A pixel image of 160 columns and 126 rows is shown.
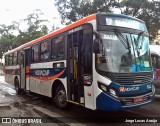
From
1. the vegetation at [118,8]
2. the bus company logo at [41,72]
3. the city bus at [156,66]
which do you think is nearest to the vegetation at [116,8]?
the vegetation at [118,8]

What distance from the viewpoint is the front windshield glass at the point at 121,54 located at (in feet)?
21.6

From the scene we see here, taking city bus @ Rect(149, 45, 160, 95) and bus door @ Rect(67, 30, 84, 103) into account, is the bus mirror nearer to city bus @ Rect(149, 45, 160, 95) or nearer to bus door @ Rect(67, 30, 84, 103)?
bus door @ Rect(67, 30, 84, 103)

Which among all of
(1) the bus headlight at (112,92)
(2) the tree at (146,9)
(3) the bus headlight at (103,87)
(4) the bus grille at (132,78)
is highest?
(2) the tree at (146,9)

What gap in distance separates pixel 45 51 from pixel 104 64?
4.33m

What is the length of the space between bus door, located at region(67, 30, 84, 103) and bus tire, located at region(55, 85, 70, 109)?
578mm

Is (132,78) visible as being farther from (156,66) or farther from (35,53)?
(156,66)

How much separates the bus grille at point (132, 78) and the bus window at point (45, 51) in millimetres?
4175

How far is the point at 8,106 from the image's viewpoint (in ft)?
32.5

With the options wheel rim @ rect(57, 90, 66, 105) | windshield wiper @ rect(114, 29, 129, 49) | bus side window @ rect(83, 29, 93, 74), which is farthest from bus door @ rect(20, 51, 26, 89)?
windshield wiper @ rect(114, 29, 129, 49)

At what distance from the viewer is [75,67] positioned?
7816 mm

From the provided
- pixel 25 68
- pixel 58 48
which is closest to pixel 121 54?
pixel 58 48

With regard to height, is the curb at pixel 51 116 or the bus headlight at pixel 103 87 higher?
the bus headlight at pixel 103 87

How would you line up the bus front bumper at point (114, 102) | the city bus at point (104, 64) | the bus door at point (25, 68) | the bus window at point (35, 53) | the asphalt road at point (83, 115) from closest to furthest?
the bus front bumper at point (114, 102), the city bus at point (104, 64), the asphalt road at point (83, 115), the bus window at point (35, 53), the bus door at point (25, 68)

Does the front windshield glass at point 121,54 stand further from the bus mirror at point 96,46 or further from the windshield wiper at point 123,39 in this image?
the bus mirror at point 96,46
